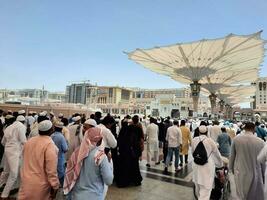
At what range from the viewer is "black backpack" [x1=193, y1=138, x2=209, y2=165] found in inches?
175

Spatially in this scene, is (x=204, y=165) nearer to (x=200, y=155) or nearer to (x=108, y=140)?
(x=200, y=155)

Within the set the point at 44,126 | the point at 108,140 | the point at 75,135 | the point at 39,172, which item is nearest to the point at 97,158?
the point at 39,172

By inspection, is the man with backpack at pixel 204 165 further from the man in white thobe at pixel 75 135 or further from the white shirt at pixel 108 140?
the man in white thobe at pixel 75 135

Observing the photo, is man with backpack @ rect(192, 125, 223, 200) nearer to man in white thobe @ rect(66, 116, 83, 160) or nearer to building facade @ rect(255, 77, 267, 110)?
man in white thobe @ rect(66, 116, 83, 160)

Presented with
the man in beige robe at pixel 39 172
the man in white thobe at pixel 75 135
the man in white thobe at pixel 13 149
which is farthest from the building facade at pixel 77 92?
the man in beige robe at pixel 39 172

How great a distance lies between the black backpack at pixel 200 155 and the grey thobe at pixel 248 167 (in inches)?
17.9

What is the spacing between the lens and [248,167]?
4137 millimetres

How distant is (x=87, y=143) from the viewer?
257 cm

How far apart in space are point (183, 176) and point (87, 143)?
5.12 metres

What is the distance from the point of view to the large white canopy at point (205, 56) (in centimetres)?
2339

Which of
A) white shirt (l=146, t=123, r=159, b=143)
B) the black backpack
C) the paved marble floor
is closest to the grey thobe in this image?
the black backpack

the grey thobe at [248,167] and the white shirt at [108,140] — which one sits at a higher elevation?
the white shirt at [108,140]

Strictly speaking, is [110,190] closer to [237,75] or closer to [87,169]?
[87,169]

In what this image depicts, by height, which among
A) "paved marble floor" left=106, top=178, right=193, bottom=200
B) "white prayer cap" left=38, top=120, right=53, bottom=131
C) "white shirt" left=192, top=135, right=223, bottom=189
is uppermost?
"white prayer cap" left=38, top=120, right=53, bottom=131
